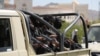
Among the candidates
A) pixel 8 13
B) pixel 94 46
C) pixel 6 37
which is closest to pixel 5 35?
pixel 6 37

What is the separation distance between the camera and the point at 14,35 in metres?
4.88

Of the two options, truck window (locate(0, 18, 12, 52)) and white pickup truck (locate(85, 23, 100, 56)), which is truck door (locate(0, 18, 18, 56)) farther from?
white pickup truck (locate(85, 23, 100, 56))

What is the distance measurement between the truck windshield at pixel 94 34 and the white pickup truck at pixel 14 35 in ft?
17.5

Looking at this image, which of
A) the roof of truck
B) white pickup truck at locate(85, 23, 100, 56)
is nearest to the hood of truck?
white pickup truck at locate(85, 23, 100, 56)

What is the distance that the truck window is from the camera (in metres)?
4.77

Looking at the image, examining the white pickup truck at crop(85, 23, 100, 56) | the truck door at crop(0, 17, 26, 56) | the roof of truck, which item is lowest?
the white pickup truck at crop(85, 23, 100, 56)

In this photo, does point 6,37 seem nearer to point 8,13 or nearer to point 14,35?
point 14,35

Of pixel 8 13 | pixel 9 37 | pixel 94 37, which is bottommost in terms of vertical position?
pixel 94 37

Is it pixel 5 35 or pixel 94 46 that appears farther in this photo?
pixel 94 46

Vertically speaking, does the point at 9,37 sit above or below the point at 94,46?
above

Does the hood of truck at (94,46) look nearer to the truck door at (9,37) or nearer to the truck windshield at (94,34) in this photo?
the truck windshield at (94,34)

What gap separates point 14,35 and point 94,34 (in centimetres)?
586

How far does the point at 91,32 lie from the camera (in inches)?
418

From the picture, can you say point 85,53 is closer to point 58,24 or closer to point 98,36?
point 58,24
